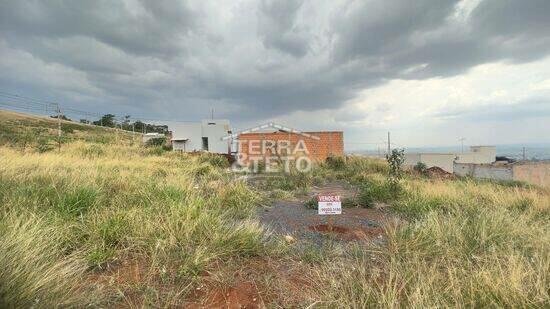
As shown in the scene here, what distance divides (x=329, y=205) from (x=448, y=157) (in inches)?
1523

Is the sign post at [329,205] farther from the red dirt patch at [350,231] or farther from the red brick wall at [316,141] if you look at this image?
the red brick wall at [316,141]

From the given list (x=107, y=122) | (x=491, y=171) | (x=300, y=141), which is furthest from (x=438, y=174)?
(x=107, y=122)

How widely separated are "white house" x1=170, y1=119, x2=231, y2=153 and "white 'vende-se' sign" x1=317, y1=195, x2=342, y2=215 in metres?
33.6

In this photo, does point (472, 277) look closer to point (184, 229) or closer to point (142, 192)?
point (184, 229)

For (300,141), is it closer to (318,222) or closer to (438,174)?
(438,174)

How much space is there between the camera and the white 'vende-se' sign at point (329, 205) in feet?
16.3

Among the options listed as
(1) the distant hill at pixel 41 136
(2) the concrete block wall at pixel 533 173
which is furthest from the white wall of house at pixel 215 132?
(2) the concrete block wall at pixel 533 173

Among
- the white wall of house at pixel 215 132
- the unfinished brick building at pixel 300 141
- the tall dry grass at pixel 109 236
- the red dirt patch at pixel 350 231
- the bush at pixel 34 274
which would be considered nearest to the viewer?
the bush at pixel 34 274

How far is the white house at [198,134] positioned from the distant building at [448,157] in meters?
19.7

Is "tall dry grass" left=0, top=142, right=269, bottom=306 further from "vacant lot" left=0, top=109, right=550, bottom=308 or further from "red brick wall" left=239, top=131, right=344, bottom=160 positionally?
"red brick wall" left=239, top=131, right=344, bottom=160

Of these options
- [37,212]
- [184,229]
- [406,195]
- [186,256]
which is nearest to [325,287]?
[186,256]

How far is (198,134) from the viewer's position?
38844 millimetres

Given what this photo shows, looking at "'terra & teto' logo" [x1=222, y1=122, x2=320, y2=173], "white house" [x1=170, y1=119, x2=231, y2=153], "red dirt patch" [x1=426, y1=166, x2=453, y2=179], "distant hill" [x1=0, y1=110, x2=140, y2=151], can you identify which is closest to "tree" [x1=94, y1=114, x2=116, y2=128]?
"distant hill" [x1=0, y1=110, x2=140, y2=151]

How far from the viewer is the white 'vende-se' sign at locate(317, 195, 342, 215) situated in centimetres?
496
